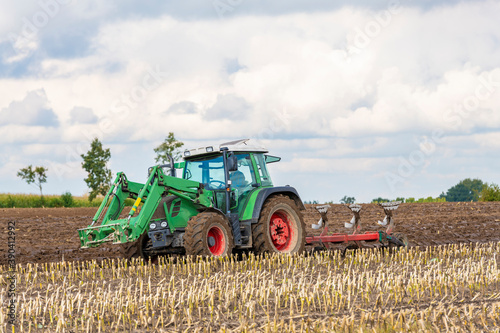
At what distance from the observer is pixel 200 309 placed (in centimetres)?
695

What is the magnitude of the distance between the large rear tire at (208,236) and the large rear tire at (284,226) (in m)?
0.93

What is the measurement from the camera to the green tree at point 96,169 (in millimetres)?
39281

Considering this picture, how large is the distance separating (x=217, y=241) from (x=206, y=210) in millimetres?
637

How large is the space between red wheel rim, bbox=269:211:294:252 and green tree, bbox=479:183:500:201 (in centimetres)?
2664

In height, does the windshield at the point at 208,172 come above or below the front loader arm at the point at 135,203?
above

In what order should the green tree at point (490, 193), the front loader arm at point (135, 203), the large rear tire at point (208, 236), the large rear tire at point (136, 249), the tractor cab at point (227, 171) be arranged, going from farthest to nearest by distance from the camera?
the green tree at point (490, 193)
the tractor cab at point (227, 171)
the large rear tire at point (136, 249)
the large rear tire at point (208, 236)
the front loader arm at point (135, 203)

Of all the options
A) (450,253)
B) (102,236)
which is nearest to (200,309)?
(102,236)

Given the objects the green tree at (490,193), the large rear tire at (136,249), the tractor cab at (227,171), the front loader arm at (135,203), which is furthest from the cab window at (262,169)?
the green tree at (490,193)

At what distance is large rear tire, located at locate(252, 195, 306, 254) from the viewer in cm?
1177

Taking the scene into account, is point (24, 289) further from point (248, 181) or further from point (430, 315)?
point (430, 315)

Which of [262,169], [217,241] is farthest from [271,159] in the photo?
[217,241]

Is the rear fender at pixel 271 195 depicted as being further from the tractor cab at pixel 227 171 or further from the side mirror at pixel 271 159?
the side mirror at pixel 271 159

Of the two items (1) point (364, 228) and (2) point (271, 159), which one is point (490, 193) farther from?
(2) point (271, 159)

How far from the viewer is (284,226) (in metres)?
12.4
